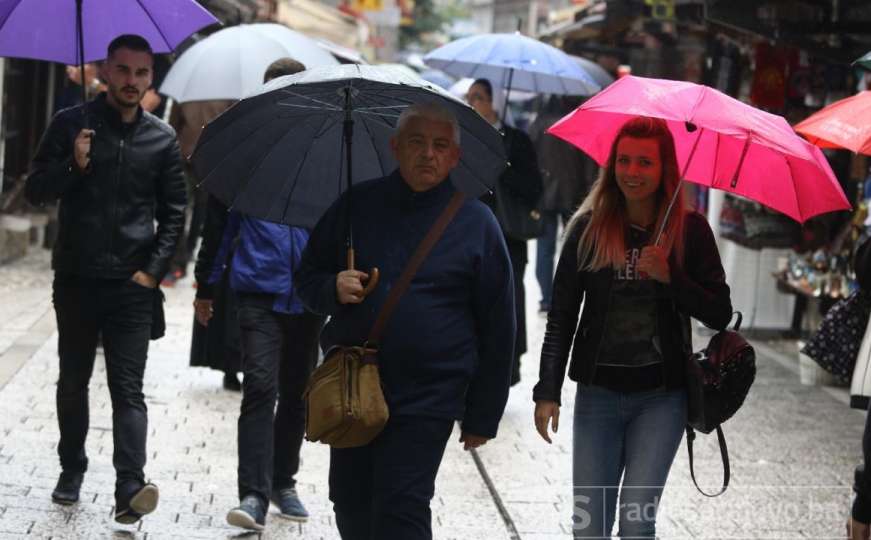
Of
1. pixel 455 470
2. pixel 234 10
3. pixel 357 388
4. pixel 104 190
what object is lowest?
pixel 455 470

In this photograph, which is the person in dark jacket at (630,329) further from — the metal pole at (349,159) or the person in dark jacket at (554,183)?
the person in dark jacket at (554,183)

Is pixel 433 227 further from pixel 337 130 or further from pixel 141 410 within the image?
pixel 141 410

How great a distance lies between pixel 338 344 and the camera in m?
4.64

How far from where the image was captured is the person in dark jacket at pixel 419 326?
177 inches

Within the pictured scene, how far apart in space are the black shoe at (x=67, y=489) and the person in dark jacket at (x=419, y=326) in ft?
7.42

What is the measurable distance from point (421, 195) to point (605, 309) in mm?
708

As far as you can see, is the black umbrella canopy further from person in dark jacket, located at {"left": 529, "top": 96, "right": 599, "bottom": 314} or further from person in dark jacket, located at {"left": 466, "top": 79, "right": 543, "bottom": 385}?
person in dark jacket, located at {"left": 529, "top": 96, "right": 599, "bottom": 314}

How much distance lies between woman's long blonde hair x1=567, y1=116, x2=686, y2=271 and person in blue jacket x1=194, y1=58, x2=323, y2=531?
6.01 ft

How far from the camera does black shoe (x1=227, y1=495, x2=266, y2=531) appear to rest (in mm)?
6184

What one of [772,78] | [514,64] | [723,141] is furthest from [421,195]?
[772,78]

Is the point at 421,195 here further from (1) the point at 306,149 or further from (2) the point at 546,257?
(2) the point at 546,257

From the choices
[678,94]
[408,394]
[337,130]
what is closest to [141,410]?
[337,130]

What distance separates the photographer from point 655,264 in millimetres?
4688

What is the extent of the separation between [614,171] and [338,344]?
1098mm
